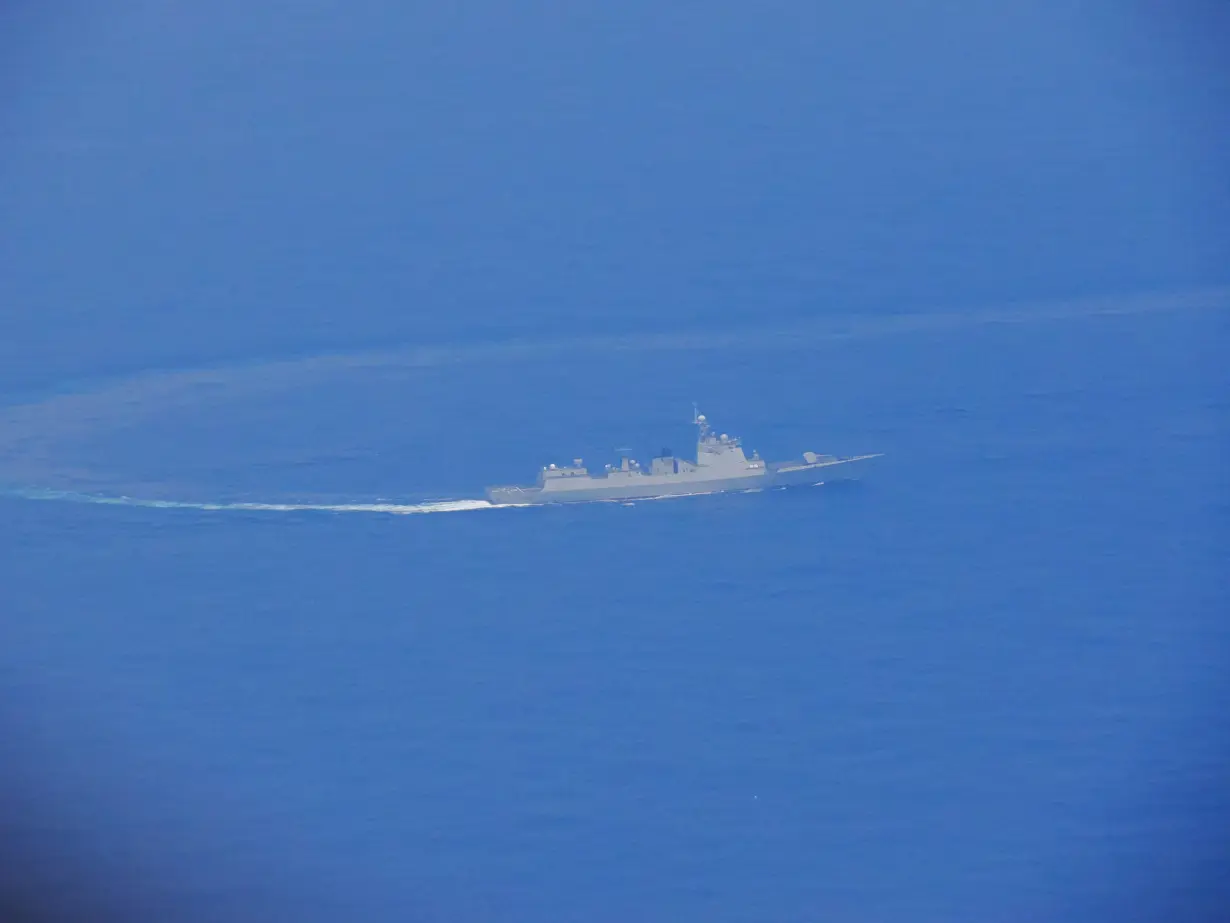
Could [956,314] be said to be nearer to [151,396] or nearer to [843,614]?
[843,614]

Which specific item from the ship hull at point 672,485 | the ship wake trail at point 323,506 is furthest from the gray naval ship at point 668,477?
the ship wake trail at point 323,506

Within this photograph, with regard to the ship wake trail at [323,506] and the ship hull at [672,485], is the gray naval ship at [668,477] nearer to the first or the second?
the ship hull at [672,485]

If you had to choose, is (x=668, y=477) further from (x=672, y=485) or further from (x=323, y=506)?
(x=323, y=506)

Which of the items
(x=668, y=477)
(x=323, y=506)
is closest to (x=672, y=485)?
(x=668, y=477)

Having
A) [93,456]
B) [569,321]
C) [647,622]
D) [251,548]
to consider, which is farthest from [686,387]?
[93,456]

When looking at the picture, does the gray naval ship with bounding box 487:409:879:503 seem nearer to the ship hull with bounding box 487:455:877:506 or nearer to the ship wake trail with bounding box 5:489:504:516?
the ship hull with bounding box 487:455:877:506

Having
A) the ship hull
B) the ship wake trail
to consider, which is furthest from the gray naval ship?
the ship wake trail
